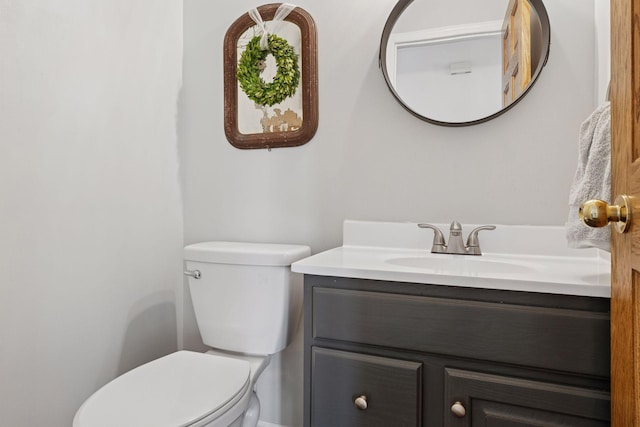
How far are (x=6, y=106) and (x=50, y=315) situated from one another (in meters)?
0.66

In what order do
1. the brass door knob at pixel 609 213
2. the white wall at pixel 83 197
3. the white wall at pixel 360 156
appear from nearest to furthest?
the brass door knob at pixel 609 213 < the white wall at pixel 83 197 < the white wall at pixel 360 156

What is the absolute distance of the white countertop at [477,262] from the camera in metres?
0.92

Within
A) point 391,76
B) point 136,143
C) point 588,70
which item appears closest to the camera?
point 588,70

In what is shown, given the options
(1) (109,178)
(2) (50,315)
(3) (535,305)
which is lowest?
(2) (50,315)

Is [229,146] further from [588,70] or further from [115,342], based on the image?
[588,70]

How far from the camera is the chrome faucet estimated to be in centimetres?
133

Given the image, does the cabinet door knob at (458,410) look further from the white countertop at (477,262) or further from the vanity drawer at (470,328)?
the white countertop at (477,262)

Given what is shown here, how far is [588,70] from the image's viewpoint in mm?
1265

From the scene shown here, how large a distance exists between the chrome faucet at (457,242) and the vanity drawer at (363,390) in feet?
1.55

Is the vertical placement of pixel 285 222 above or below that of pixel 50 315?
above

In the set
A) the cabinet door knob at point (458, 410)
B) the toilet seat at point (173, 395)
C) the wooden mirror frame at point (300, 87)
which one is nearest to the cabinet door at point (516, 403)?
the cabinet door knob at point (458, 410)

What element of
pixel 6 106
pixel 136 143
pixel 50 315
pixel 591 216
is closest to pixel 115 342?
pixel 50 315

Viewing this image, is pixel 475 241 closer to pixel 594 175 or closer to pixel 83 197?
pixel 594 175

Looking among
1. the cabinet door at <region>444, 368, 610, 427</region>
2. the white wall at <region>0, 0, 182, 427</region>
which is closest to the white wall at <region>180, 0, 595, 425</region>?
the white wall at <region>0, 0, 182, 427</region>
